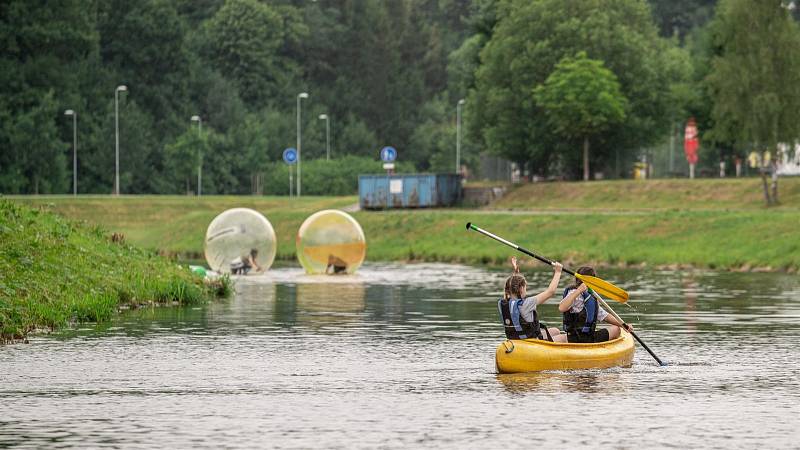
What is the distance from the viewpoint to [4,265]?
3806 centimetres

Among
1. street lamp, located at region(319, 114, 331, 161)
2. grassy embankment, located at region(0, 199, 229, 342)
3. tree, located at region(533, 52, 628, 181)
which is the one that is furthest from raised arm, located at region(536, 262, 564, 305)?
street lamp, located at region(319, 114, 331, 161)

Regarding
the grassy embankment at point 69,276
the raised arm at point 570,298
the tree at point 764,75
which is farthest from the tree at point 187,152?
the raised arm at point 570,298

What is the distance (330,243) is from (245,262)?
3.15 m

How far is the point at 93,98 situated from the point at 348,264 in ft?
289

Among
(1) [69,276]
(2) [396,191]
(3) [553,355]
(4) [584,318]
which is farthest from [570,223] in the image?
(3) [553,355]

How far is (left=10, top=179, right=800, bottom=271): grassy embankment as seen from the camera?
223ft

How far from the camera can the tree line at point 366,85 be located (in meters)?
106

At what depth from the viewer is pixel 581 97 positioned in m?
105

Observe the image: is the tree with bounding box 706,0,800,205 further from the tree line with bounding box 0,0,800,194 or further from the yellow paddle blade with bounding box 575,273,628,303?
the yellow paddle blade with bounding box 575,273,628,303

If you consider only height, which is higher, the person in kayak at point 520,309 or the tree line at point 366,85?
the tree line at point 366,85

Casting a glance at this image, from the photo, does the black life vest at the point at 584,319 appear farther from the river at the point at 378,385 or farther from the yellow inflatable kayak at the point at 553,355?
the river at the point at 378,385

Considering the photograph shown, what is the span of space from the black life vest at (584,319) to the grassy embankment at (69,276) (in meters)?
11.2

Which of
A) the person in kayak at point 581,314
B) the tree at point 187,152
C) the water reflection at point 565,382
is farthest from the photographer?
the tree at point 187,152

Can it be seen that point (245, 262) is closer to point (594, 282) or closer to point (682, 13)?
point (594, 282)
